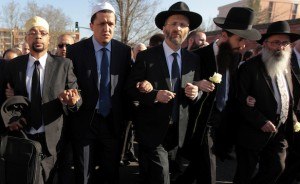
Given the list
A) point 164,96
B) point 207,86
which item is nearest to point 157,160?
point 164,96

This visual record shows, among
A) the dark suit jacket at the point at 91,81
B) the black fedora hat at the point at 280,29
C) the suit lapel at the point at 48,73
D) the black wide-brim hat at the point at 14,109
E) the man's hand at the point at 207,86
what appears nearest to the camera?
the black wide-brim hat at the point at 14,109

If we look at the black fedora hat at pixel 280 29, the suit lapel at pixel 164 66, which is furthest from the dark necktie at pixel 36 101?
the black fedora hat at pixel 280 29

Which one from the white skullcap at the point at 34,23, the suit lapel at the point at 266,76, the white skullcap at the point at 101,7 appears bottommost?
the suit lapel at the point at 266,76

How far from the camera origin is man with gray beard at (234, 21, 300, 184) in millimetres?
3898

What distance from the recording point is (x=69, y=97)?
3.03m

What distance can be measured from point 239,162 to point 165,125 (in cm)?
136

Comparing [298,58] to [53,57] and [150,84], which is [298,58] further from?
[53,57]

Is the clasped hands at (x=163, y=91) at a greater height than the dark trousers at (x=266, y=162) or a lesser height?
greater

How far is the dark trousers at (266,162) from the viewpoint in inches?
156

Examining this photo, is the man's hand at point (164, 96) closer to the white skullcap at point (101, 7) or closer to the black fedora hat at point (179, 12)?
the black fedora hat at point (179, 12)

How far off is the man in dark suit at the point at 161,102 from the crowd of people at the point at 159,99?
1 cm

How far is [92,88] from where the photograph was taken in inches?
135

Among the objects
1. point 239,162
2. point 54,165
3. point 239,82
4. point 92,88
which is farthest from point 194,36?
point 54,165

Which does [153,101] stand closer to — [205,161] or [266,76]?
[205,161]
